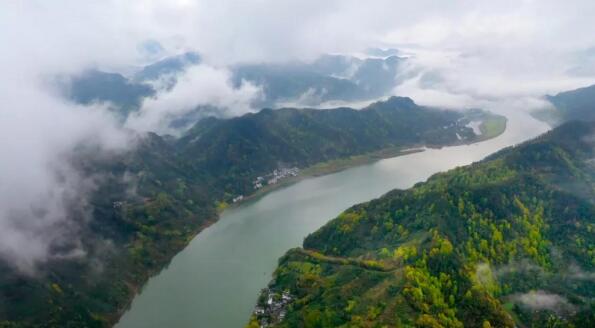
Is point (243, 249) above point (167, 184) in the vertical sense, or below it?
below

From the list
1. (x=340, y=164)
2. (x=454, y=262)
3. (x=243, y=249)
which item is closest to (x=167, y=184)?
(x=243, y=249)

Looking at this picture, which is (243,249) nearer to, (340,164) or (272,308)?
(272,308)

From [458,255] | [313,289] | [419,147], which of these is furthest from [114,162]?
[419,147]

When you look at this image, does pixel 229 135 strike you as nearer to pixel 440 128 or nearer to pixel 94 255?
pixel 94 255

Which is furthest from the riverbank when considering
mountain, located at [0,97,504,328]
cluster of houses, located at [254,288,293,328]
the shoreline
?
cluster of houses, located at [254,288,293,328]

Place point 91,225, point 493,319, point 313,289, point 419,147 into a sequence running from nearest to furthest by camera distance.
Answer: point 493,319 < point 313,289 < point 91,225 < point 419,147
